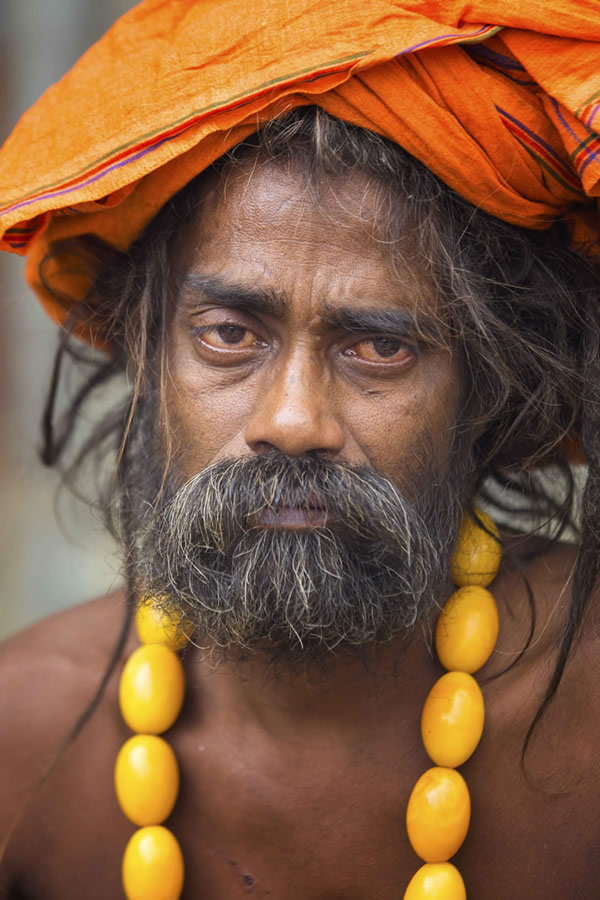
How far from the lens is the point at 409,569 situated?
2170mm

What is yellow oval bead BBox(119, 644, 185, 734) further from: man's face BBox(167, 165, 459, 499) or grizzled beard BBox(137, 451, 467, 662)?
man's face BBox(167, 165, 459, 499)

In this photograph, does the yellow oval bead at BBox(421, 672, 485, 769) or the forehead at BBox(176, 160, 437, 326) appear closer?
the forehead at BBox(176, 160, 437, 326)

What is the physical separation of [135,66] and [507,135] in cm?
78

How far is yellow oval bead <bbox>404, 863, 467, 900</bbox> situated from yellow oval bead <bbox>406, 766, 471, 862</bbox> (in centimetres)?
2

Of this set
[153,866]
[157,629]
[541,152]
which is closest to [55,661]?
[157,629]

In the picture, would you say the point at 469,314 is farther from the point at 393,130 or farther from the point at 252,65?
the point at 252,65

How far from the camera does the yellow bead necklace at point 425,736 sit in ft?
7.11

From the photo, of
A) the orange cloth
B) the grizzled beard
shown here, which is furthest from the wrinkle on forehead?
the grizzled beard

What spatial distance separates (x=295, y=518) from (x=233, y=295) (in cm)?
47

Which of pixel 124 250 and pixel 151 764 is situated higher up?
pixel 124 250

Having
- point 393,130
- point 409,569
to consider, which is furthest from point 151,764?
point 393,130

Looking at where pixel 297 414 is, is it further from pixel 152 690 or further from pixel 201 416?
pixel 152 690

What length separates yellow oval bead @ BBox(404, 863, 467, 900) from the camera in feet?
6.99

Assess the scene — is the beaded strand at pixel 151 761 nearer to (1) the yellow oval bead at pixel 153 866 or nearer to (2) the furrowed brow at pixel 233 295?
Result: (1) the yellow oval bead at pixel 153 866
